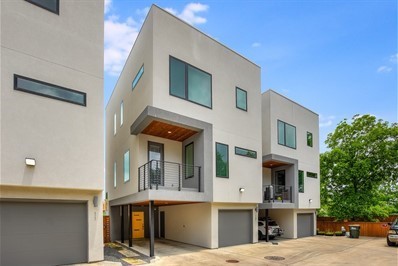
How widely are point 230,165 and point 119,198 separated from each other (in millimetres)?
6263

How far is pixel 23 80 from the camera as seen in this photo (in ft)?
28.3

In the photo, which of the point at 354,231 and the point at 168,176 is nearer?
the point at 168,176

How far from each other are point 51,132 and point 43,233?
308 centimetres

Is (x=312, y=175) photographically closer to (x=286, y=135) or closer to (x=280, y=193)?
(x=280, y=193)

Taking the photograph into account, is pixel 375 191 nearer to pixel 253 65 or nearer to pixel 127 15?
pixel 253 65

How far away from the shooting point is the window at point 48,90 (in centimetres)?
855

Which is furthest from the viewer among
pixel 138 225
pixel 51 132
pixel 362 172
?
pixel 362 172

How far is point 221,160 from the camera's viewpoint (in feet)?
45.5

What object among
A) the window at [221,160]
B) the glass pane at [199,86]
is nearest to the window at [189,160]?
the window at [221,160]

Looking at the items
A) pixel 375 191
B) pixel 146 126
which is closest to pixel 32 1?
pixel 146 126

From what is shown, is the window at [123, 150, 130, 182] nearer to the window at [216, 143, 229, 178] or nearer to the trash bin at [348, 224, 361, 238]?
the window at [216, 143, 229, 178]

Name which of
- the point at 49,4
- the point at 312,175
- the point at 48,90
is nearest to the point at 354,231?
the point at 312,175

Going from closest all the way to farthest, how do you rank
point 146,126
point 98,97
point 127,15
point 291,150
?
point 98,97, point 127,15, point 146,126, point 291,150

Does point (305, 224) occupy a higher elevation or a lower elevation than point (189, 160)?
lower
